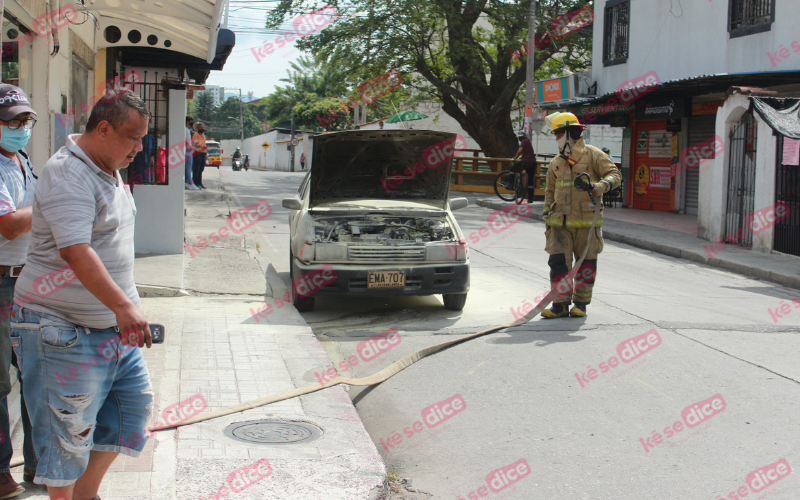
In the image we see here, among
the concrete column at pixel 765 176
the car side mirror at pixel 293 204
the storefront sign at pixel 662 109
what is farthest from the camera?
the storefront sign at pixel 662 109

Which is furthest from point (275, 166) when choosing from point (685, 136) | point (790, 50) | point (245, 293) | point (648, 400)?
point (648, 400)

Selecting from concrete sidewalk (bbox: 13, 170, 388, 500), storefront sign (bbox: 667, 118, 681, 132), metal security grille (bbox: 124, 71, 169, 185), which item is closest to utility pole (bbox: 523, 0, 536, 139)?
storefront sign (bbox: 667, 118, 681, 132)

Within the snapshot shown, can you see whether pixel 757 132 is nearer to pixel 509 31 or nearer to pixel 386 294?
pixel 386 294

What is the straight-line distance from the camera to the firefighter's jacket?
7582 mm

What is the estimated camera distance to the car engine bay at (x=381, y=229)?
807 centimetres

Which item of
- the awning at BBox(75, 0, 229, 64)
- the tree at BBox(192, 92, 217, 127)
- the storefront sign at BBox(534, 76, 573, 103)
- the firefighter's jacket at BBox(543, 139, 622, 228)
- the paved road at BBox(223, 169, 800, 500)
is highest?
the tree at BBox(192, 92, 217, 127)

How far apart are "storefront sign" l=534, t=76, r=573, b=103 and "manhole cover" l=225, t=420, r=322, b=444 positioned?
2017 centimetres

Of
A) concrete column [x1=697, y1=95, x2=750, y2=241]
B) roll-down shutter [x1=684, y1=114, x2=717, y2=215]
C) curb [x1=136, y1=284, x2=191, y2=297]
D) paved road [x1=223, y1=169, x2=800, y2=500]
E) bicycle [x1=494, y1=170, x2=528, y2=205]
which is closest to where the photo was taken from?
paved road [x1=223, y1=169, x2=800, y2=500]

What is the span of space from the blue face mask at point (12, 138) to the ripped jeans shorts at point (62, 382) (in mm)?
896

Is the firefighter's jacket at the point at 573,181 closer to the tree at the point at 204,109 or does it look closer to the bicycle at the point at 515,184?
the bicycle at the point at 515,184

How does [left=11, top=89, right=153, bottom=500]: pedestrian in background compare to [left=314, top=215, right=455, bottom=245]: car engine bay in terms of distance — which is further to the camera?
[left=314, top=215, right=455, bottom=245]: car engine bay

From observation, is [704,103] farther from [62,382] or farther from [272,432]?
[62,382]

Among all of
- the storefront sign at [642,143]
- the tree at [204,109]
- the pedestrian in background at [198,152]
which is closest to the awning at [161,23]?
the pedestrian in background at [198,152]

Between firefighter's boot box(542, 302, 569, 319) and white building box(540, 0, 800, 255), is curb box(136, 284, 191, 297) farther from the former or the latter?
white building box(540, 0, 800, 255)
